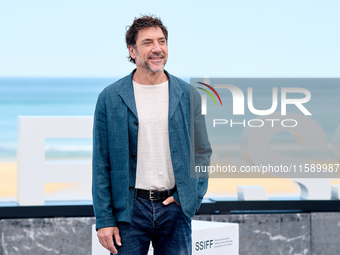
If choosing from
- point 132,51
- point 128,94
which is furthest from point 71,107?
point 128,94

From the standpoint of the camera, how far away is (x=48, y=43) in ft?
65.0

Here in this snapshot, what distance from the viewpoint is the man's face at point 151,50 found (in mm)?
2152

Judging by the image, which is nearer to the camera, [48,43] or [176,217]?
[176,217]

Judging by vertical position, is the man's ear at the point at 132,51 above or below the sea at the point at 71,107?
below

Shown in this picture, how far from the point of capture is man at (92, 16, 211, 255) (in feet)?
6.92

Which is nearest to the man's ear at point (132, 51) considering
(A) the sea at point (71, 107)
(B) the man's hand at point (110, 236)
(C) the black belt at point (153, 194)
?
(C) the black belt at point (153, 194)

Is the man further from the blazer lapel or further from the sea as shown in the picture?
the sea

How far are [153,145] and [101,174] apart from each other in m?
0.23

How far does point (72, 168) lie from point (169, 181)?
78.1 inches

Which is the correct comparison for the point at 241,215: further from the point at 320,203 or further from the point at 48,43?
the point at 48,43

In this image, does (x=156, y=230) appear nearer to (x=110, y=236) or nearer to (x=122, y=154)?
(x=110, y=236)

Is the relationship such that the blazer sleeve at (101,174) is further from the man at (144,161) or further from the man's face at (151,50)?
the man's face at (151,50)

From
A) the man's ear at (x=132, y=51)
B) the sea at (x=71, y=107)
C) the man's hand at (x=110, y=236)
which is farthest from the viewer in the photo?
the sea at (x=71, y=107)

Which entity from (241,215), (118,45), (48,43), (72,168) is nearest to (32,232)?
(72,168)
